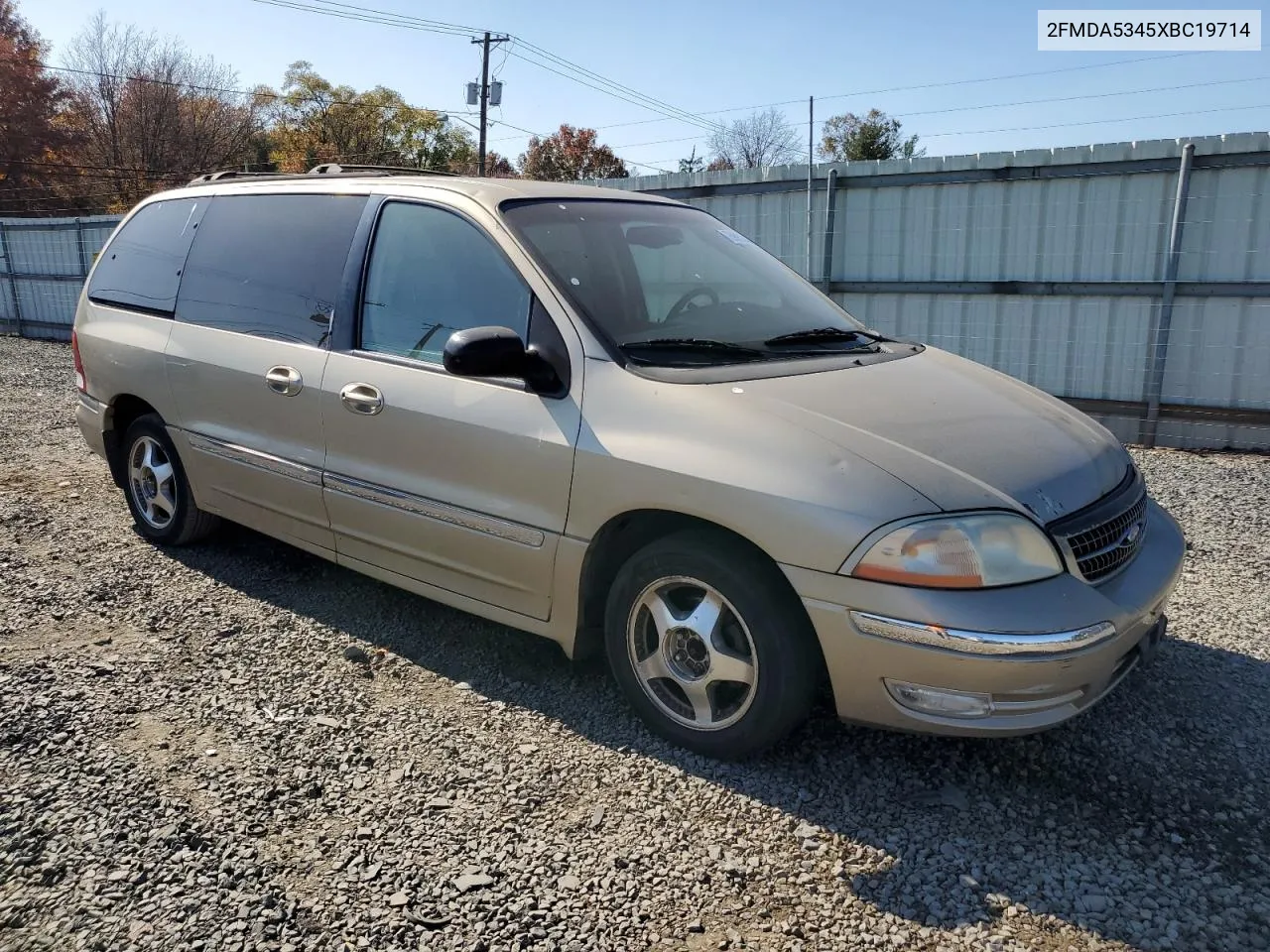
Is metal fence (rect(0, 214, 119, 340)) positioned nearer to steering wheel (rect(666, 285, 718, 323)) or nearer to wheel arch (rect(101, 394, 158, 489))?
wheel arch (rect(101, 394, 158, 489))

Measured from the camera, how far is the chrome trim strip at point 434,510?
Result: 10.7ft

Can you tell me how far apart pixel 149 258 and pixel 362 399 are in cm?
220

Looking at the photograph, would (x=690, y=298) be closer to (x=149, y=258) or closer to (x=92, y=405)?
(x=149, y=258)

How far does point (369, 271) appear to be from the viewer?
3.82 m

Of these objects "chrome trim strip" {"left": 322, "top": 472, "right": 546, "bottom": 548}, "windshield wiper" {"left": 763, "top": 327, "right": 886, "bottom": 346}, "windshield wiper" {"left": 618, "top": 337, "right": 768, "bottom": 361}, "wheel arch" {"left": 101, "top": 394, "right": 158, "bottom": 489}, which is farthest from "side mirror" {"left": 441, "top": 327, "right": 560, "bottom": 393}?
"wheel arch" {"left": 101, "top": 394, "right": 158, "bottom": 489}

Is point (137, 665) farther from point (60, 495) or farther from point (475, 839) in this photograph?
point (60, 495)

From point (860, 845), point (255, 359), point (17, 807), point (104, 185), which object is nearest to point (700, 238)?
point (255, 359)

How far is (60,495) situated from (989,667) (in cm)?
600

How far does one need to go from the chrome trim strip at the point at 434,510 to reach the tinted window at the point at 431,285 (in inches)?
21.1

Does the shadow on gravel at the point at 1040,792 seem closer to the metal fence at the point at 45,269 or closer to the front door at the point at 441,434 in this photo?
the front door at the point at 441,434

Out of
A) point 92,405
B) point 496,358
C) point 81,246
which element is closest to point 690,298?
point 496,358

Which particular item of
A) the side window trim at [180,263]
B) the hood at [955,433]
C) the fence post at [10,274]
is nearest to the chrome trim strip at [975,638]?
the hood at [955,433]

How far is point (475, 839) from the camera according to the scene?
265 centimetres

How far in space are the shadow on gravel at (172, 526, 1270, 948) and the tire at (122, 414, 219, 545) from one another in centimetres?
154
